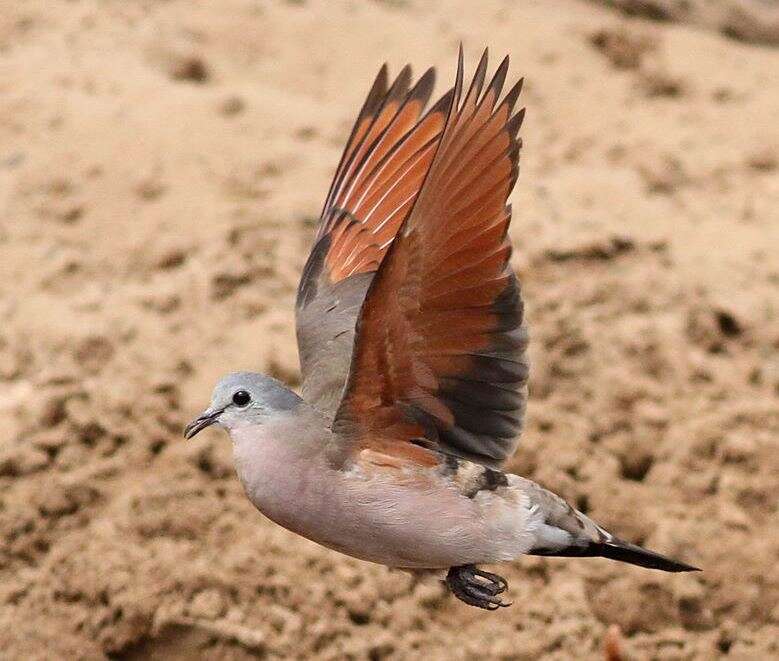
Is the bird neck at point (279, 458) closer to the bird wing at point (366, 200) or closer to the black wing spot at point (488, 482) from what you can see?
the black wing spot at point (488, 482)

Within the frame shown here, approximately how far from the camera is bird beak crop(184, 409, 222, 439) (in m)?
2.92

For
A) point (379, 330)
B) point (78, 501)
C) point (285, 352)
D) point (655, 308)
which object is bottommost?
point (78, 501)

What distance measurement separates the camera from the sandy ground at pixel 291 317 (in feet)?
12.4

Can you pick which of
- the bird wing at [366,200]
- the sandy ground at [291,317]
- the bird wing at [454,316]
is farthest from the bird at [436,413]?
the sandy ground at [291,317]

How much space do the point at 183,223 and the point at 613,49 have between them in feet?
8.93

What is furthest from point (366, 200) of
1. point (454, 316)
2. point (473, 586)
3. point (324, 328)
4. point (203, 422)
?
point (473, 586)

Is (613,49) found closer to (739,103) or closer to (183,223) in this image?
(739,103)

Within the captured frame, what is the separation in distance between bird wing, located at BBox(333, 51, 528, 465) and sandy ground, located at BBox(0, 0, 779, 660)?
1.03 meters

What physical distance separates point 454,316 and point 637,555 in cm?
79

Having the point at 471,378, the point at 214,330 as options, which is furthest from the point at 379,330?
the point at 214,330

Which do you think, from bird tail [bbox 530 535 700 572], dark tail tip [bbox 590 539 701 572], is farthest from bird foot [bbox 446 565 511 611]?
dark tail tip [bbox 590 539 701 572]

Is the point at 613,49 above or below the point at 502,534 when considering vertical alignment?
above

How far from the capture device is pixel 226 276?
183 inches

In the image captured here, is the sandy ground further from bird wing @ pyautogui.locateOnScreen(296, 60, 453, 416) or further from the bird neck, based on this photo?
the bird neck
